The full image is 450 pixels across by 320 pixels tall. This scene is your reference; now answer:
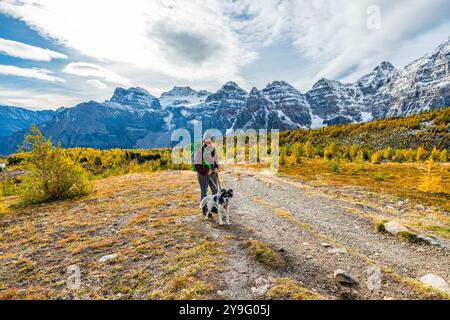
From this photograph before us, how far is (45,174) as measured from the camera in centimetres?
1490

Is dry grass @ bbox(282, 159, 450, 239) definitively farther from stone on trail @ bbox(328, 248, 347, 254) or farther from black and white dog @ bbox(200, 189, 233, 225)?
black and white dog @ bbox(200, 189, 233, 225)

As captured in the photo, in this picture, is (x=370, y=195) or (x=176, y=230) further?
(x=370, y=195)

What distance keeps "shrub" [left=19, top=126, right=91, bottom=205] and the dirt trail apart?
11.7 meters

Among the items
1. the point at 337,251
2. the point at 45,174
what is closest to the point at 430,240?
the point at 337,251

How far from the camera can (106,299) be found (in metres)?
4.76

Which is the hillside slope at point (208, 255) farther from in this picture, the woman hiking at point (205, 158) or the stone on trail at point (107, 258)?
the woman hiking at point (205, 158)

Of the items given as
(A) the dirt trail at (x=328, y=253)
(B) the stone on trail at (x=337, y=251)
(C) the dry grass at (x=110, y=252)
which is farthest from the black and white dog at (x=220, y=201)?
(B) the stone on trail at (x=337, y=251)

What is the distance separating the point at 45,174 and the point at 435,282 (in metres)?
18.8

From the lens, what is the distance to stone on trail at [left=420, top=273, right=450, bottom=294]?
4895 mm

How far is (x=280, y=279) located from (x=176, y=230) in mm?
4510

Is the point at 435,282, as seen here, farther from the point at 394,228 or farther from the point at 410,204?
the point at 410,204
